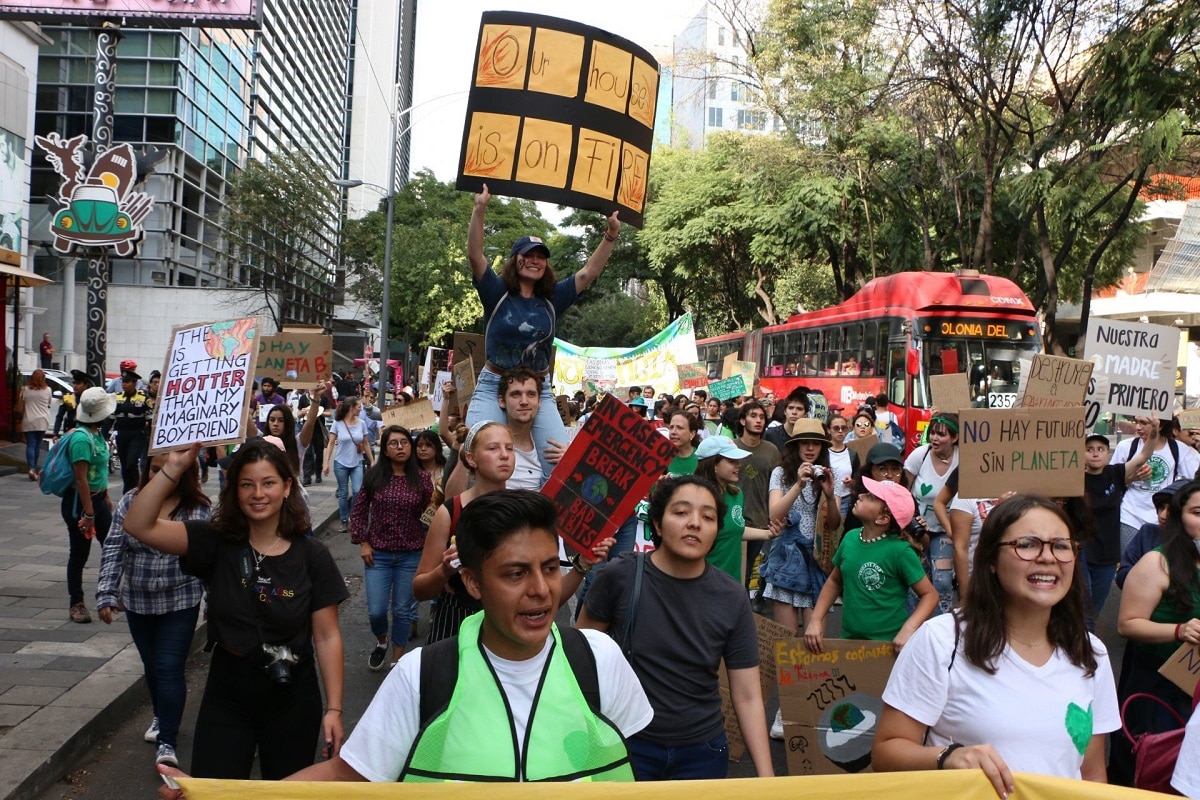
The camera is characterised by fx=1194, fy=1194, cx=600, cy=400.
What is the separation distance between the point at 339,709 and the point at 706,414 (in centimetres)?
1290

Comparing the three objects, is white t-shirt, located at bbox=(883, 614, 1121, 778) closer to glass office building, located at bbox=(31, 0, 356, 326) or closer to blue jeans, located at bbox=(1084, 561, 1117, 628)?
blue jeans, located at bbox=(1084, 561, 1117, 628)

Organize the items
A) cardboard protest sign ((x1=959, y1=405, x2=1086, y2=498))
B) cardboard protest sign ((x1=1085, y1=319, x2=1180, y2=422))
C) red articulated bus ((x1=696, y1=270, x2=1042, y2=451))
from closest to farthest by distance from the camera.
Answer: cardboard protest sign ((x1=959, y1=405, x2=1086, y2=498)) < cardboard protest sign ((x1=1085, y1=319, x2=1180, y2=422)) < red articulated bus ((x1=696, y1=270, x2=1042, y2=451))

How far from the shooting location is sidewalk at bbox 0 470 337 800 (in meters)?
5.32

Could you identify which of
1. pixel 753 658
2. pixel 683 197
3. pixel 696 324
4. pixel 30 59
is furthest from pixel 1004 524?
pixel 696 324

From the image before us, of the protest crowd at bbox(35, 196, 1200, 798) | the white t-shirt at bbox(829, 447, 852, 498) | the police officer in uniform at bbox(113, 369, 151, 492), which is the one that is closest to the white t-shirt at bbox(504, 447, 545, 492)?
the protest crowd at bbox(35, 196, 1200, 798)

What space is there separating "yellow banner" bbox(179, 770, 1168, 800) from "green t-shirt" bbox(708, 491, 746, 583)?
3704 mm

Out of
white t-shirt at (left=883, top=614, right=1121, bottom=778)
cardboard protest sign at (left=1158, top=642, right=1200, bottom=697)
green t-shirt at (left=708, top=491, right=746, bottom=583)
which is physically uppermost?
white t-shirt at (left=883, top=614, right=1121, bottom=778)

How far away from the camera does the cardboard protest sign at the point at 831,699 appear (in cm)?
499

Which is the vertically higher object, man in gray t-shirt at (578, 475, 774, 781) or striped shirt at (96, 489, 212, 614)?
man in gray t-shirt at (578, 475, 774, 781)

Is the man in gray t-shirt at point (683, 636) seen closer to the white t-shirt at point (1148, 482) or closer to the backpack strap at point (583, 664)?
the backpack strap at point (583, 664)

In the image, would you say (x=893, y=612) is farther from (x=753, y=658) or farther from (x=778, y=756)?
(x=753, y=658)

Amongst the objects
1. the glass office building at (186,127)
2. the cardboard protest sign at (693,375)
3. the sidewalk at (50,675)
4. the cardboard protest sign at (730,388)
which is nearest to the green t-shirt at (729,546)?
the sidewalk at (50,675)

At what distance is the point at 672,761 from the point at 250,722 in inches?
54.9

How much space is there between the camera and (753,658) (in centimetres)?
379
